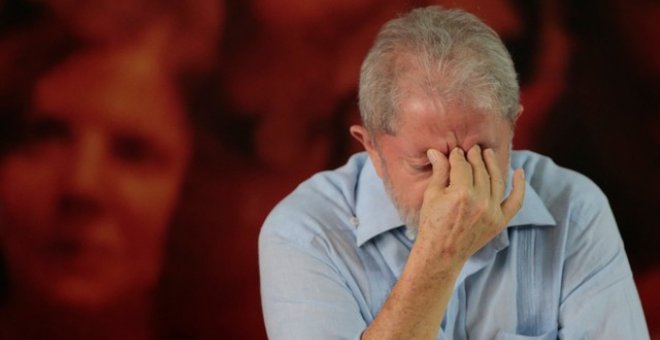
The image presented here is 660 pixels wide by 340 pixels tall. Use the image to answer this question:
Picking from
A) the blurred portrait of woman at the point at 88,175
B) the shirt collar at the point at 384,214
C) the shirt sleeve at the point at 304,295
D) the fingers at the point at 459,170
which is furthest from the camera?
the blurred portrait of woman at the point at 88,175

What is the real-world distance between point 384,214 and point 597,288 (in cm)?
41

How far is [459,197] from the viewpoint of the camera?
151cm

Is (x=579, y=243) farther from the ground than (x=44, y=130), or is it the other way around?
(x=44, y=130)

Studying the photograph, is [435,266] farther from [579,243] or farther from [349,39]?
[349,39]

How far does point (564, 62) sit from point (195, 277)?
0.99m

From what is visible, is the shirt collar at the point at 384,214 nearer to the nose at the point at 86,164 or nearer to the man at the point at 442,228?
the man at the point at 442,228

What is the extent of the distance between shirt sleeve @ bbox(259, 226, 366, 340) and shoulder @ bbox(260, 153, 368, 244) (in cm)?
2

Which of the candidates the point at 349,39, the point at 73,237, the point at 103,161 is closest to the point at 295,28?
the point at 349,39

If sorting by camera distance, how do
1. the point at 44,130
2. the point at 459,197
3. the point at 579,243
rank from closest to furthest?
the point at 459,197 → the point at 579,243 → the point at 44,130

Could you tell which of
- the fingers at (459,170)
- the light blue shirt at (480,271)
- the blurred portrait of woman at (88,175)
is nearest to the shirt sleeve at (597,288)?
the light blue shirt at (480,271)

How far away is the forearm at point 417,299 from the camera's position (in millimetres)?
1533

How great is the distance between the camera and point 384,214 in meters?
1.74

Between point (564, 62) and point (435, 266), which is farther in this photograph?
point (564, 62)

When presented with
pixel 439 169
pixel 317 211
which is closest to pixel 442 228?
pixel 439 169
